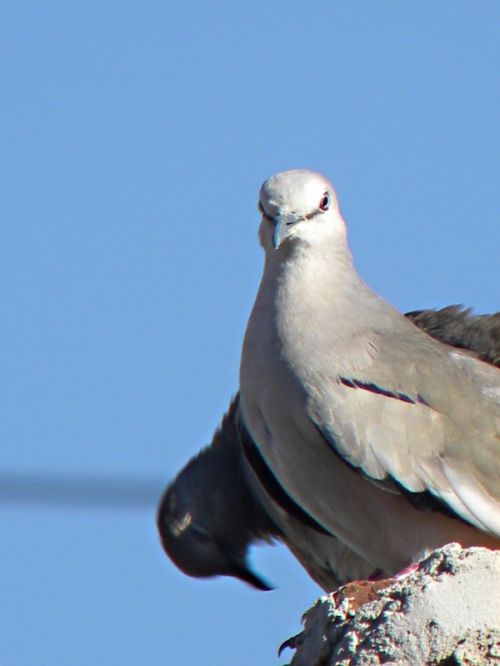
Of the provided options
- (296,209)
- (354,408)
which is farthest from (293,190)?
(354,408)

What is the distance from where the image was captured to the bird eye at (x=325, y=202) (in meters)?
6.70

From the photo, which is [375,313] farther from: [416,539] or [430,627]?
[430,627]

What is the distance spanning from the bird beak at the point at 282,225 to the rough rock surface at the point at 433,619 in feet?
5.97

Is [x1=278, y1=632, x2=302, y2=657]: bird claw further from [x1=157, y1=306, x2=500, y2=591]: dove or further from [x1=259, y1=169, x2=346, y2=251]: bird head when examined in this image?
[x1=157, y1=306, x2=500, y2=591]: dove

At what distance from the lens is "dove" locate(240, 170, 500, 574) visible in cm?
646

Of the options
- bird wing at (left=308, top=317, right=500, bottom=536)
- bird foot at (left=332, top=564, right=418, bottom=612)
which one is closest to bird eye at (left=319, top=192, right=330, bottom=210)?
bird wing at (left=308, top=317, right=500, bottom=536)

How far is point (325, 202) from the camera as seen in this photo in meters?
6.73

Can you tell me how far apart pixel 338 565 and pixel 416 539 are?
135cm

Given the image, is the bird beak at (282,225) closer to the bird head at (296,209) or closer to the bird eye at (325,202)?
the bird head at (296,209)

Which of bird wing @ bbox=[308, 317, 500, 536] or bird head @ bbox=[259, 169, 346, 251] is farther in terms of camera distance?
bird head @ bbox=[259, 169, 346, 251]

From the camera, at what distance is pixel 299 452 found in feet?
21.5

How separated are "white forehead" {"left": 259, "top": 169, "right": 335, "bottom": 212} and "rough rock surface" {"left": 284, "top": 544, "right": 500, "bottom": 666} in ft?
6.37

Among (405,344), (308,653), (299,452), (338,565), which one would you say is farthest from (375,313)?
(308,653)

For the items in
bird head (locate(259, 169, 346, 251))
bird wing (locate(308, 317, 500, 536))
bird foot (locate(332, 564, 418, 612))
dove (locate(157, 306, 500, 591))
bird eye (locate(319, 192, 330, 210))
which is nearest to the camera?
bird foot (locate(332, 564, 418, 612))
